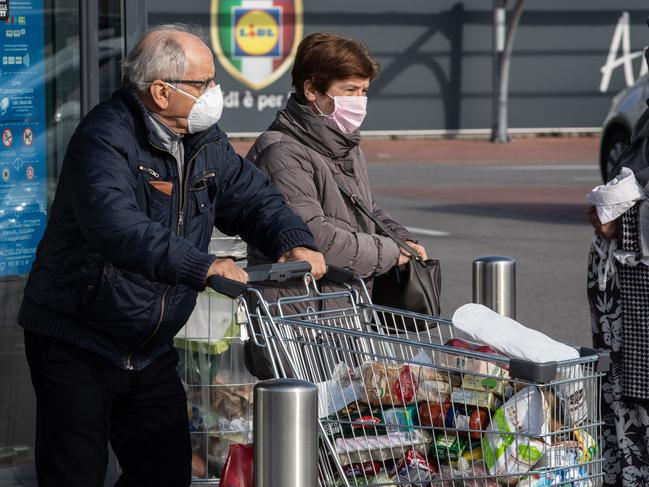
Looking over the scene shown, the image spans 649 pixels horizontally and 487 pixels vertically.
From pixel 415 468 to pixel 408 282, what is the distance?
1.28 metres

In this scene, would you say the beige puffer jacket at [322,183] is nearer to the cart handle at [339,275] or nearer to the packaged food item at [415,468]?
the cart handle at [339,275]

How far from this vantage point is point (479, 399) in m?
3.53

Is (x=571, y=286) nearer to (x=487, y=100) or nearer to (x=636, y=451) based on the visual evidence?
(x=636, y=451)

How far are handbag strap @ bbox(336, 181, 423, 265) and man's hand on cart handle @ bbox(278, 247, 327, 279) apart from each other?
30.4 inches

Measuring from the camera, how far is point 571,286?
34.5ft

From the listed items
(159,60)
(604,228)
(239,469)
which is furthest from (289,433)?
(604,228)

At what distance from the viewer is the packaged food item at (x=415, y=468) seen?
11.7ft

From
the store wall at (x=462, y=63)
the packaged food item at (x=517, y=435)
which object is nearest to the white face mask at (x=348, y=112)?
the packaged food item at (x=517, y=435)

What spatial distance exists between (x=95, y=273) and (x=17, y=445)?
1838mm

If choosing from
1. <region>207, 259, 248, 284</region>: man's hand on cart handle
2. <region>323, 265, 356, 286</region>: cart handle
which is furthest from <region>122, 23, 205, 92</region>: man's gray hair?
<region>323, 265, 356, 286</region>: cart handle

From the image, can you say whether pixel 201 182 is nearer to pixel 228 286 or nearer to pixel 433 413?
pixel 228 286

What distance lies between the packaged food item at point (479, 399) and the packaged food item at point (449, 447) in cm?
10

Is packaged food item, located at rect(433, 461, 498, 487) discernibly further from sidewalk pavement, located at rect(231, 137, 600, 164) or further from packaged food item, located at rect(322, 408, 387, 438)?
sidewalk pavement, located at rect(231, 137, 600, 164)

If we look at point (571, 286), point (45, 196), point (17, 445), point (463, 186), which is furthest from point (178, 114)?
point (463, 186)
